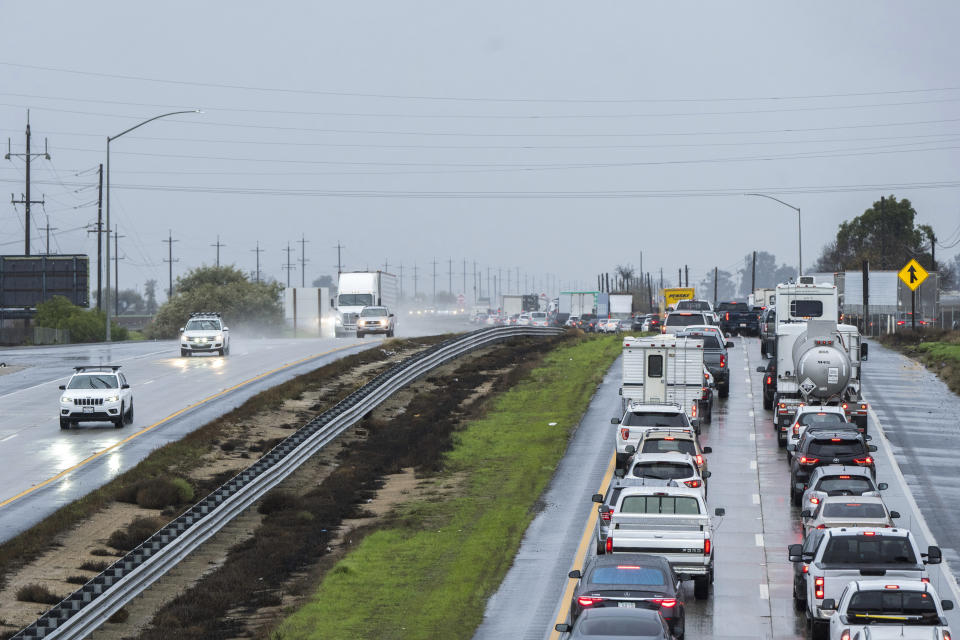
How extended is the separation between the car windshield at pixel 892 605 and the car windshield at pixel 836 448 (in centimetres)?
1431

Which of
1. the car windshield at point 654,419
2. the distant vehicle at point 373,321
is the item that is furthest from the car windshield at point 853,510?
the distant vehicle at point 373,321

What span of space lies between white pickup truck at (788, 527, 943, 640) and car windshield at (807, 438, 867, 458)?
11.2 metres

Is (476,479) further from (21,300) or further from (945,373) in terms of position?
(21,300)

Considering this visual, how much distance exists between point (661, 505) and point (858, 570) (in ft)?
13.3

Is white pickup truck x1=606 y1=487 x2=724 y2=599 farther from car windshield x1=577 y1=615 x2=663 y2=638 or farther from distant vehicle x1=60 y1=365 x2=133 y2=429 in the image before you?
distant vehicle x1=60 y1=365 x2=133 y2=429

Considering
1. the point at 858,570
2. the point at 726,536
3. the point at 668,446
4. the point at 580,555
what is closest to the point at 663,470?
the point at 580,555

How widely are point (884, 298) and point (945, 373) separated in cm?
3118

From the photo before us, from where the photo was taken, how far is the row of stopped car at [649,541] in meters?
Result: 15.8

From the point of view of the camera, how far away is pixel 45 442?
37.9m

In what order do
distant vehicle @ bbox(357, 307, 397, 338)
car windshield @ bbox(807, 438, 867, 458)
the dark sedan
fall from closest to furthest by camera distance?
the dark sedan
car windshield @ bbox(807, 438, 867, 458)
distant vehicle @ bbox(357, 307, 397, 338)

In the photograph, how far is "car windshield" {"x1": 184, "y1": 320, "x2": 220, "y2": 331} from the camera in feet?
207

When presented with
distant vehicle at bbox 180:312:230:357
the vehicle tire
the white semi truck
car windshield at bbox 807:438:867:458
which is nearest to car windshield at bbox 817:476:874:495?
car windshield at bbox 807:438:867:458

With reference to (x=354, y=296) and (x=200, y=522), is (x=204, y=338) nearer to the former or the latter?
(x=354, y=296)

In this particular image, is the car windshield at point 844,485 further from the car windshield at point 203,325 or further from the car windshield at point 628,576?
the car windshield at point 203,325
